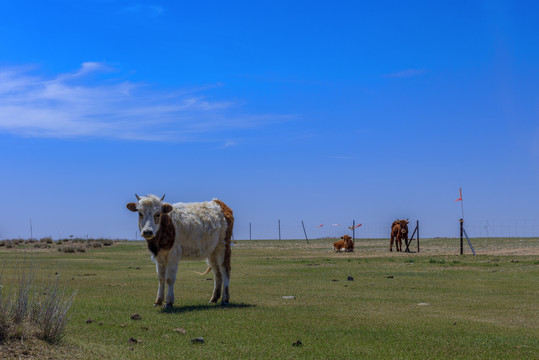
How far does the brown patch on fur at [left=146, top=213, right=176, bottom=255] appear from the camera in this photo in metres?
15.7

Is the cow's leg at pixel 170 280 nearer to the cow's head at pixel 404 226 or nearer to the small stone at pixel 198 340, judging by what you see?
the small stone at pixel 198 340

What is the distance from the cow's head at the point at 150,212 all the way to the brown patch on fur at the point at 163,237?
0.85ft

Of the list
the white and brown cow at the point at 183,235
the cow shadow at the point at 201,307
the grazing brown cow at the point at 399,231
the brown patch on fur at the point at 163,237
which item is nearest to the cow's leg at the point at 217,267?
the white and brown cow at the point at 183,235

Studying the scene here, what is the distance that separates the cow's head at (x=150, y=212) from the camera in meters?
15.2

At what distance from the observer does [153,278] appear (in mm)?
24641

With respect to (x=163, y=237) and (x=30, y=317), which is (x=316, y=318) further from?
(x=30, y=317)

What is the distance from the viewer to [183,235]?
1630cm

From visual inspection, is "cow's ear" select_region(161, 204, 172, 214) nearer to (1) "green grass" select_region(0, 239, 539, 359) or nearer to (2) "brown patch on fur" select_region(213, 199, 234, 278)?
(2) "brown patch on fur" select_region(213, 199, 234, 278)

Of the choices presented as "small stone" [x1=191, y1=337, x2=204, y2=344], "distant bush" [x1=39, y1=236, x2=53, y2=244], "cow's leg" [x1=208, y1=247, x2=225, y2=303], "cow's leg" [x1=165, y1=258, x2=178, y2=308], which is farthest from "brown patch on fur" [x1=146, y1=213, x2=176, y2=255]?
"distant bush" [x1=39, y1=236, x2=53, y2=244]

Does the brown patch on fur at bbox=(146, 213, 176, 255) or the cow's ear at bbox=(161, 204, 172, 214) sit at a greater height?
the cow's ear at bbox=(161, 204, 172, 214)

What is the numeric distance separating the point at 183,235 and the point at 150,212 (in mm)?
1354

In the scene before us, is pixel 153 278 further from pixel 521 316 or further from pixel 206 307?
pixel 521 316

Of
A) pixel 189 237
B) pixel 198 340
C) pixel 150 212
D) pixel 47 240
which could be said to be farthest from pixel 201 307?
pixel 47 240

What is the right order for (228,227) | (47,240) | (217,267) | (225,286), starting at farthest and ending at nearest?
1. (47,240)
2. (228,227)
3. (217,267)
4. (225,286)
